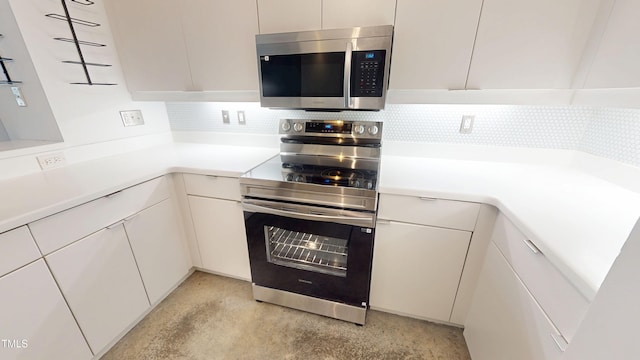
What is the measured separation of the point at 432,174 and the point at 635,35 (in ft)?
2.81

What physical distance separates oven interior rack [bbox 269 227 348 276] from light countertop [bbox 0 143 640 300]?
46cm

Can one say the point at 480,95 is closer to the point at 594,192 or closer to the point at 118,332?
the point at 594,192

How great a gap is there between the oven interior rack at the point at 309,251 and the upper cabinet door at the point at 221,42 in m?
0.97

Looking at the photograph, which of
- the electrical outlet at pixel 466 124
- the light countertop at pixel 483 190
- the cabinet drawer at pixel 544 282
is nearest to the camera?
the cabinet drawer at pixel 544 282

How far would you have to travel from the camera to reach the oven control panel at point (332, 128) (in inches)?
62.1

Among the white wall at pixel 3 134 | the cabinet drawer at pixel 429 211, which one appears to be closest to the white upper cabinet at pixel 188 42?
the white wall at pixel 3 134

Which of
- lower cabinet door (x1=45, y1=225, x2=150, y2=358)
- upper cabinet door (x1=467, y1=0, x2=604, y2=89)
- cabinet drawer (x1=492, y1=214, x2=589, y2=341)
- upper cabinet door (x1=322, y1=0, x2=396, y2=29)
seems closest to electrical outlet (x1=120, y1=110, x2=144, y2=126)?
lower cabinet door (x1=45, y1=225, x2=150, y2=358)

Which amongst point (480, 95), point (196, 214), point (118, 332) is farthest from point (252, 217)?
point (480, 95)

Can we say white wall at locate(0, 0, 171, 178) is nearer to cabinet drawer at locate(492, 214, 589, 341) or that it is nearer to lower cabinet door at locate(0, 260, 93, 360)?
lower cabinet door at locate(0, 260, 93, 360)

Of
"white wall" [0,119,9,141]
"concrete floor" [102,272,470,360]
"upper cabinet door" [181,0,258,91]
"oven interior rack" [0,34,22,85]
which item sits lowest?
"concrete floor" [102,272,470,360]

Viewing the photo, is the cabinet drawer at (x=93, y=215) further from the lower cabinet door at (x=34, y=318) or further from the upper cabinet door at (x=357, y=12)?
the upper cabinet door at (x=357, y=12)

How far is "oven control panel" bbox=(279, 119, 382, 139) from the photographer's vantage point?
1.58 m

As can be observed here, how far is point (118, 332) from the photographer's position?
1.35m

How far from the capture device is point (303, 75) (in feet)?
4.30
